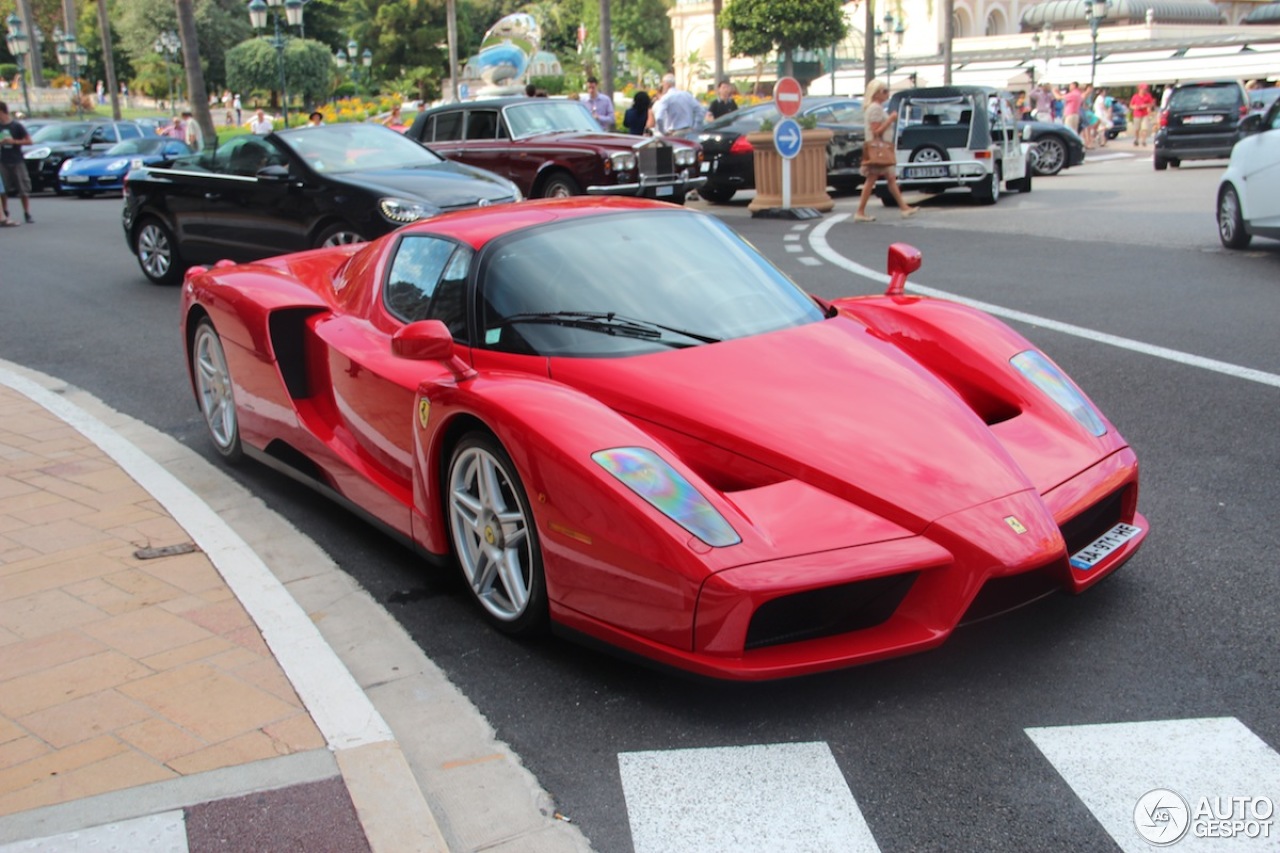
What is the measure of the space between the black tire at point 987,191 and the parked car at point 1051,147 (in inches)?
228

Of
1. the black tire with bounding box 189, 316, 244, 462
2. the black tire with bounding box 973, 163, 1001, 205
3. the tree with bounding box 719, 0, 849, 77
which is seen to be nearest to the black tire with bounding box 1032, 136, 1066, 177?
the black tire with bounding box 973, 163, 1001, 205

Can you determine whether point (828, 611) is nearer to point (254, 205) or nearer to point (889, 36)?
point (254, 205)

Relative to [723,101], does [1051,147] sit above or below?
below

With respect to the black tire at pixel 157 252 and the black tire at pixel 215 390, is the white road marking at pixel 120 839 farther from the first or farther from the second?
the black tire at pixel 157 252

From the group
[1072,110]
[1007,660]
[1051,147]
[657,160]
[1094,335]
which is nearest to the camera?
[1007,660]

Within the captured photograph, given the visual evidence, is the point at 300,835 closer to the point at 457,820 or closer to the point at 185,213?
the point at 457,820

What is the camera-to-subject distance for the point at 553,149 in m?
15.7

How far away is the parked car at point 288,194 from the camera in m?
10.8

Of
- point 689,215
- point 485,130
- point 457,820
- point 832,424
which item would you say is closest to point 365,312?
point 689,215

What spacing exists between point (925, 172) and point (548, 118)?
5.38 meters

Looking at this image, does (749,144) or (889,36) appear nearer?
(749,144)

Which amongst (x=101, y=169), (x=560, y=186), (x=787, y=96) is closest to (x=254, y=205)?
(x=560, y=186)

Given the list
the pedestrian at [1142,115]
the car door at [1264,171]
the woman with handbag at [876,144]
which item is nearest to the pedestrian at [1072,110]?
the pedestrian at [1142,115]

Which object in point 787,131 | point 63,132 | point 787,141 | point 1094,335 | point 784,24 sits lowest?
point 1094,335
